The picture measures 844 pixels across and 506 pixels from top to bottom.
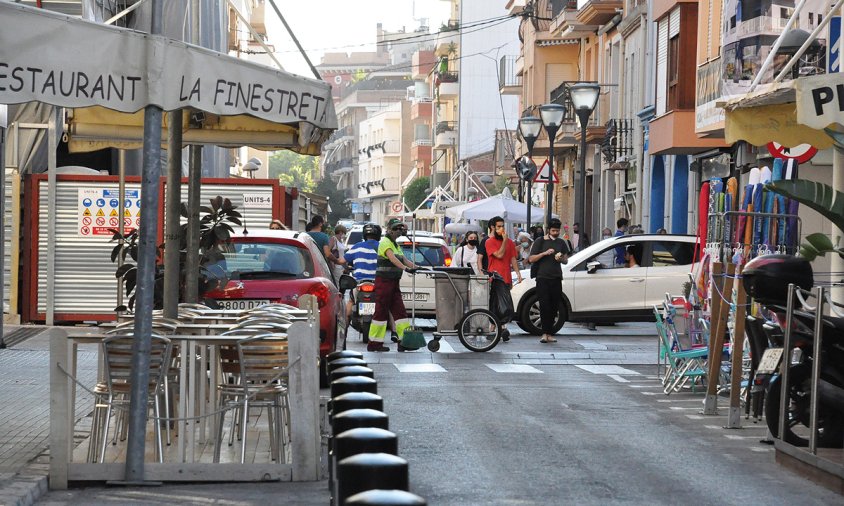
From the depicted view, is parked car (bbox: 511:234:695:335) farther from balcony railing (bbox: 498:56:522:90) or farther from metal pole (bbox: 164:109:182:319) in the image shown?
balcony railing (bbox: 498:56:522:90)

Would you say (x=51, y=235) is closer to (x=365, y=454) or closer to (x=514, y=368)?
(x=514, y=368)

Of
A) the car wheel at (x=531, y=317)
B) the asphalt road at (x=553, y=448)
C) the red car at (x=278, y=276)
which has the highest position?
the red car at (x=278, y=276)

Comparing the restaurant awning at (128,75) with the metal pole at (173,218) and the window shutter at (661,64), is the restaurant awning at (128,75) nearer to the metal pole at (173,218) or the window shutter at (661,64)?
the metal pole at (173,218)

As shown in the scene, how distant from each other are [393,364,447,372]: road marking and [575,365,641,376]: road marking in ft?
5.72

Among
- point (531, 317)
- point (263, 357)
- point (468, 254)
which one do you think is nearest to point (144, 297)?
point (263, 357)

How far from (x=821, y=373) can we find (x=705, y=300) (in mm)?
4810

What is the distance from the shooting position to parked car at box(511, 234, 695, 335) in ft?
77.6

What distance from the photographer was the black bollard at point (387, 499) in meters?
3.82

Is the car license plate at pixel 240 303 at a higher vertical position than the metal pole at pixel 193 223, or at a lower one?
lower

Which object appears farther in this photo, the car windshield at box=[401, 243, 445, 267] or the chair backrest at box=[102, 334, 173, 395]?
the car windshield at box=[401, 243, 445, 267]

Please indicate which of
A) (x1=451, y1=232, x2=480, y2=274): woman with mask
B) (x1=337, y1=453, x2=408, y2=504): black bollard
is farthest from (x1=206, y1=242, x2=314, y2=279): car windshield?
(x1=451, y1=232, x2=480, y2=274): woman with mask

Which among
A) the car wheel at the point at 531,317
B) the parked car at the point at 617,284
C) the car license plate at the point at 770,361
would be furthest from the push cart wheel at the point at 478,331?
the car license plate at the point at 770,361

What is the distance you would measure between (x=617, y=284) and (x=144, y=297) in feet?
52.1

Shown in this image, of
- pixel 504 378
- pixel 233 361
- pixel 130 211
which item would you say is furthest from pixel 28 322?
pixel 233 361
